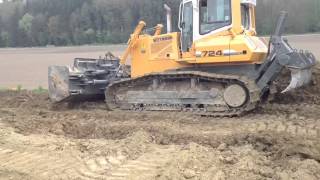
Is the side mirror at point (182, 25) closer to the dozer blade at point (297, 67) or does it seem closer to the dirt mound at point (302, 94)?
the dozer blade at point (297, 67)

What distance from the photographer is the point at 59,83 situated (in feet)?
40.4

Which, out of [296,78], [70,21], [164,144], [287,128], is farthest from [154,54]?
[70,21]

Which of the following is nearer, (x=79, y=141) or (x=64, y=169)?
(x=64, y=169)

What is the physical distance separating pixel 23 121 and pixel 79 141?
2.59m

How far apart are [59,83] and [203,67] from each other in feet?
11.4

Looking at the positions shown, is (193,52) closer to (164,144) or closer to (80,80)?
(80,80)

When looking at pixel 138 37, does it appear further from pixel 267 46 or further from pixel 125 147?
pixel 125 147

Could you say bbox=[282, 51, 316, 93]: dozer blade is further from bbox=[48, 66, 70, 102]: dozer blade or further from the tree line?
the tree line

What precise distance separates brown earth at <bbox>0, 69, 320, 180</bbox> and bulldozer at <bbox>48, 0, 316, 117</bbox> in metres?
0.49

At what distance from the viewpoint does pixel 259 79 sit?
35.3ft

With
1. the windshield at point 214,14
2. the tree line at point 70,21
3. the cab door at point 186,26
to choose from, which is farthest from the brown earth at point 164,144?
the tree line at point 70,21

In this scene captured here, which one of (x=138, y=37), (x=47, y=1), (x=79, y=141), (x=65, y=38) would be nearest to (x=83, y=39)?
(x=65, y=38)

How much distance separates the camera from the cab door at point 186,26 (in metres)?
11.2

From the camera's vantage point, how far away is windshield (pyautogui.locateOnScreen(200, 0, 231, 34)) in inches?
425
